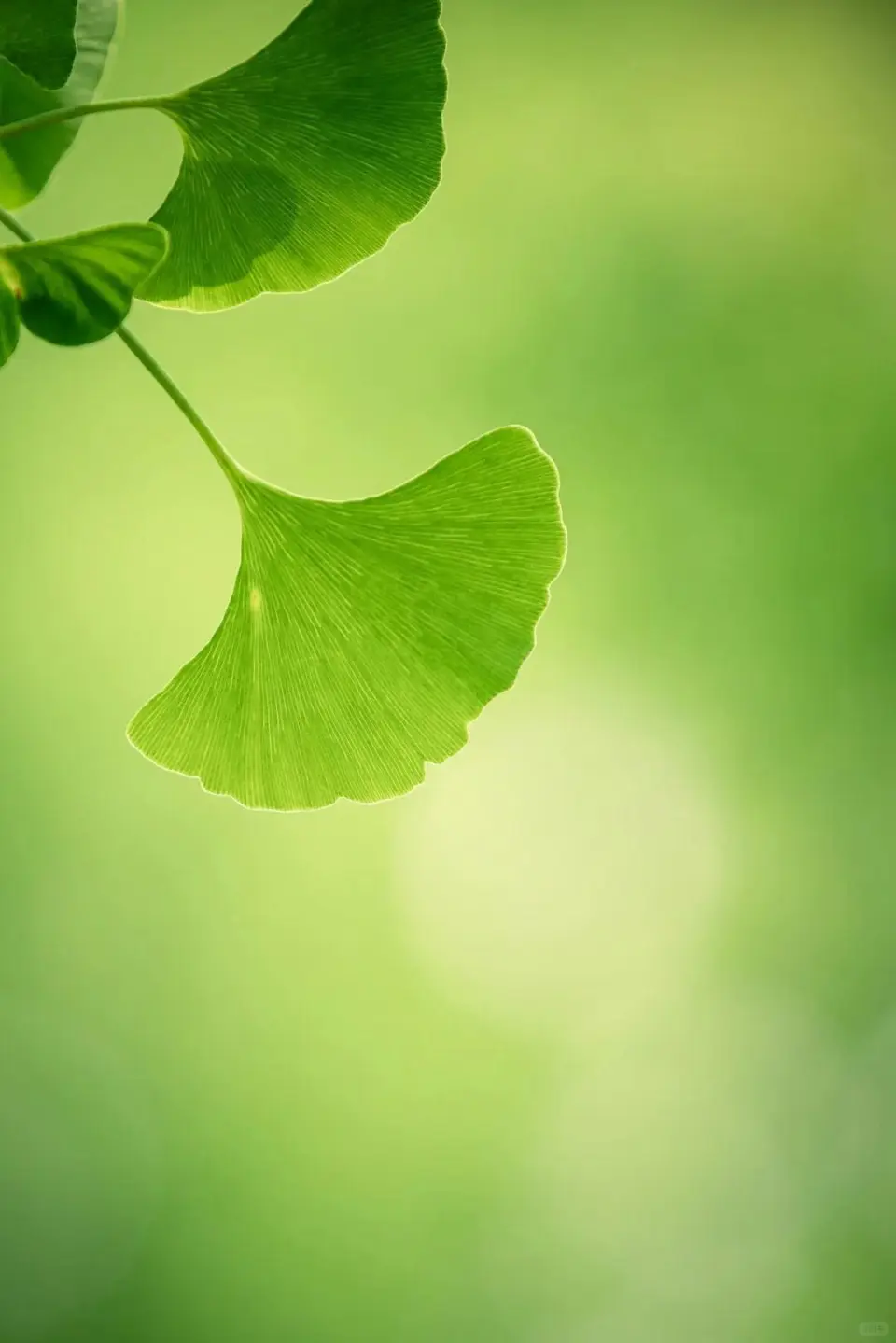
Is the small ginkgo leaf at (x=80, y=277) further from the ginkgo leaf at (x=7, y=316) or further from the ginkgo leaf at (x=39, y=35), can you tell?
the ginkgo leaf at (x=39, y=35)

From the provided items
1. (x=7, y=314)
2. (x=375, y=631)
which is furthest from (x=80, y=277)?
(x=375, y=631)

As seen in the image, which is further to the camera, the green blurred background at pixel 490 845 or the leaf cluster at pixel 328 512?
the green blurred background at pixel 490 845

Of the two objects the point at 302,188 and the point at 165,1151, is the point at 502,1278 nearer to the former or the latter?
the point at 165,1151

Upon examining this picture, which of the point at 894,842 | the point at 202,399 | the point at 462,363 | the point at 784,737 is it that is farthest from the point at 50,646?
the point at 894,842

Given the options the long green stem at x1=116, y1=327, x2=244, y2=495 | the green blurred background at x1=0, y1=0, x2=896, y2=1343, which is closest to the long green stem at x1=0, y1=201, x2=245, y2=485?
the long green stem at x1=116, y1=327, x2=244, y2=495

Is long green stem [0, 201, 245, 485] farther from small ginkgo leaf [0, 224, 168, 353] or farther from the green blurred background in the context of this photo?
the green blurred background

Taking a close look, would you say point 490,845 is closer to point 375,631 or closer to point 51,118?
point 375,631

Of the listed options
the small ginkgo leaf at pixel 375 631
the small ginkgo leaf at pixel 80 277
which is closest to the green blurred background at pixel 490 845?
the small ginkgo leaf at pixel 375 631
